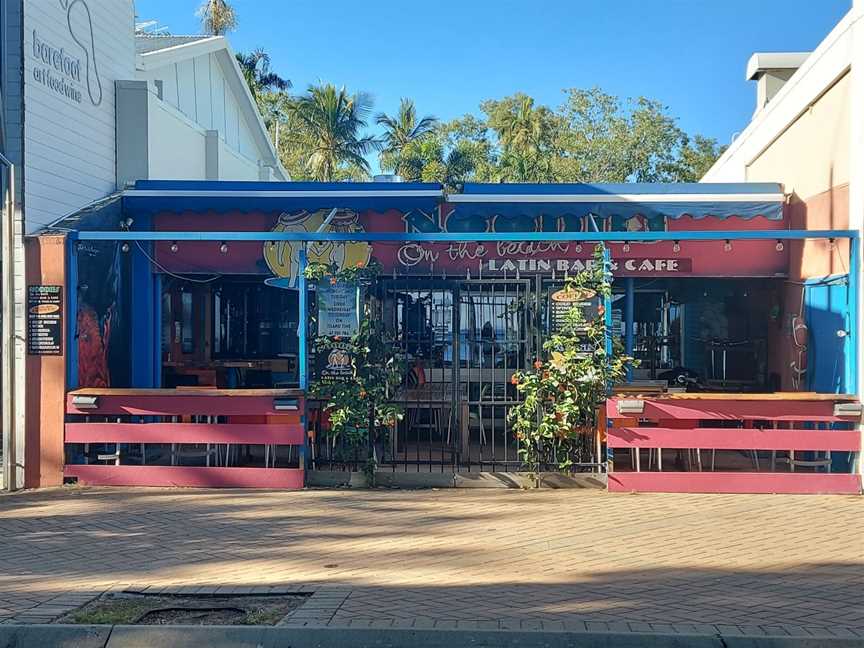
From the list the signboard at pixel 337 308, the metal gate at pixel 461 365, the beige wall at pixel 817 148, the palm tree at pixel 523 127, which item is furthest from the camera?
the palm tree at pixel 523 127

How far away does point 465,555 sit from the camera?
711 centimetres

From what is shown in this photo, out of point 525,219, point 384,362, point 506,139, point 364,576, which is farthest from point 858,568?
point 506,139

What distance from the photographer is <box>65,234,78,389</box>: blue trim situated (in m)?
9.83

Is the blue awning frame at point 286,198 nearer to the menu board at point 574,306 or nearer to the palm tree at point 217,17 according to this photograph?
the menu board at point 574,306

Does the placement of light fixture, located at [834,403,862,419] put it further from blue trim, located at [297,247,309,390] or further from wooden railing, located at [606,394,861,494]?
blue trim, located at [297,247,309,390]

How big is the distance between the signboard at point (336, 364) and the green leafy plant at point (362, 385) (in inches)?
0.6

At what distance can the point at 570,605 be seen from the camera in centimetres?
579

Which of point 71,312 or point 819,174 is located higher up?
point 819,174

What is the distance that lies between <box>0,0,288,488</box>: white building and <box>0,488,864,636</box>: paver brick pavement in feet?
8.36

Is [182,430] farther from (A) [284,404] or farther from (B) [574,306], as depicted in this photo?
(B) [574,306]

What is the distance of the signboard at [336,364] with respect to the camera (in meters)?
9.88

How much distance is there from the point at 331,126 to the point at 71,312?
2871 centimetres

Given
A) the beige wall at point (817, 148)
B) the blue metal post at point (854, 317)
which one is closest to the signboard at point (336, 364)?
the blue metal post at point (854, 317)

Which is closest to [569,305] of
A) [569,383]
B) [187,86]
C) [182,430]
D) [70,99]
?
[569,383]
